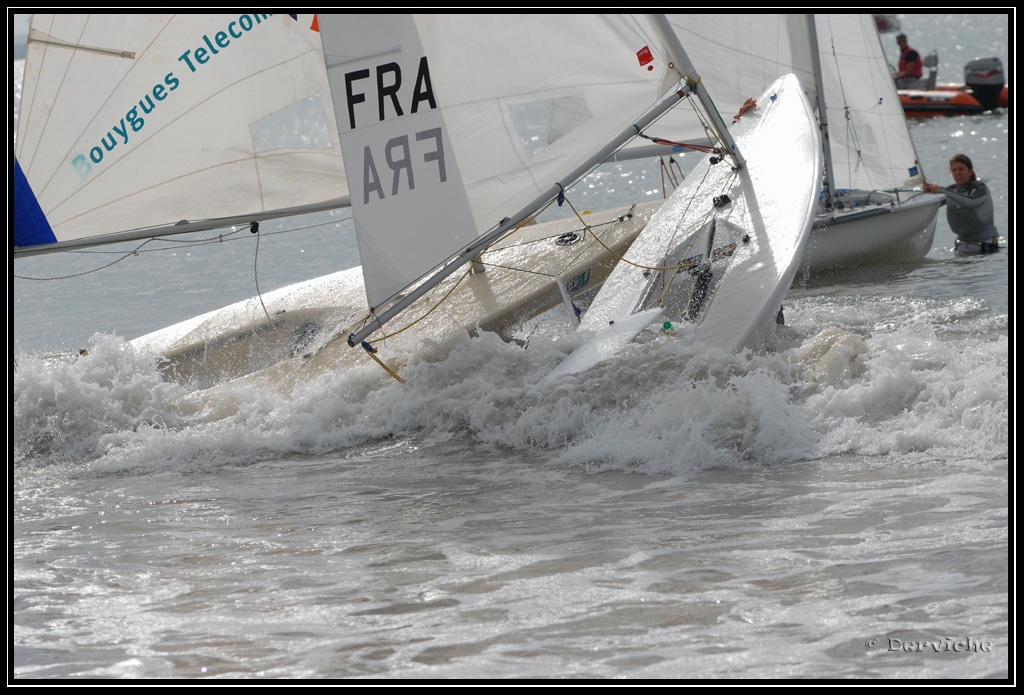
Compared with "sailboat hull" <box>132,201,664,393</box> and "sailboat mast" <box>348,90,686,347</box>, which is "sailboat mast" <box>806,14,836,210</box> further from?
"sailboat mast" <box>348,90,686,347</box>

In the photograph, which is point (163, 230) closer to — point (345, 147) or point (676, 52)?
point (345, 147)

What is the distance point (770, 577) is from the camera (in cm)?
353

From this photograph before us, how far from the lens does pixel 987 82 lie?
71.9 feet

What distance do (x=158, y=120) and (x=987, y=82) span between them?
64.4 ft

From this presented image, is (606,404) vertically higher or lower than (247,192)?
lower

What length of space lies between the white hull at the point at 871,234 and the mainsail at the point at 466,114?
3779mm

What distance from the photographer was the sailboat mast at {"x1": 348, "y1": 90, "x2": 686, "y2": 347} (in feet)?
18.4

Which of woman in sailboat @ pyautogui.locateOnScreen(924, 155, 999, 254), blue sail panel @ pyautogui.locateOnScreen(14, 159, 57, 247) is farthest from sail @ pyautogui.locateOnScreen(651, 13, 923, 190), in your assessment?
blue sail panel @ pyautogui.locateOnScreen(14, 159, 57, 247)

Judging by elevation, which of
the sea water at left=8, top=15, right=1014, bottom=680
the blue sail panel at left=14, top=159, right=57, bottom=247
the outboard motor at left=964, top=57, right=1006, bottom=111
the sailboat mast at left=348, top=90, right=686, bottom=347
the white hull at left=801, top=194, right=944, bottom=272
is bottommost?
the sea water at left=8, top=15, right=1014, bottom=680

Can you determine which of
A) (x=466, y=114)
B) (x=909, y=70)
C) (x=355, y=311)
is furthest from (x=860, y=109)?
(x=909, y=70)

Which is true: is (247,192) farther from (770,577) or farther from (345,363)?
(770,577)

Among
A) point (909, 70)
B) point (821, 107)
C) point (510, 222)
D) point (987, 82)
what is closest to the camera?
point (510, 222)
